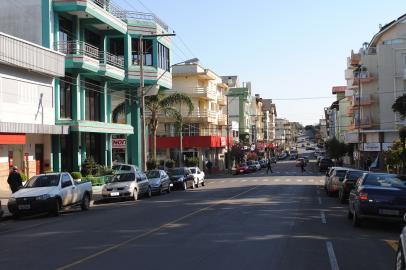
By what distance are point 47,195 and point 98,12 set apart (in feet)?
64.9

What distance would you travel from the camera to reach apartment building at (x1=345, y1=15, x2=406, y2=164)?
70.9 metres

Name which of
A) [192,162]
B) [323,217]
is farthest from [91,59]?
[192,162]

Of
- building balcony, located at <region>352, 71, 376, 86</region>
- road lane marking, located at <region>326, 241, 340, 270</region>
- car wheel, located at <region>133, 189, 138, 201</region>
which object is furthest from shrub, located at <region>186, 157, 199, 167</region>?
road lane marking, located at <region>326, 241, 340, 270</region>

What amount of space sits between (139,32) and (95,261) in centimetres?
3592

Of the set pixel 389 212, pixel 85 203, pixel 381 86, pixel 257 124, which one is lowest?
pixel 85 203

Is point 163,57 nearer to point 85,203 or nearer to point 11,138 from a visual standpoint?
point 11,138

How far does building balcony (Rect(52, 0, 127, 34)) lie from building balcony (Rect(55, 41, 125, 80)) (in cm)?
177

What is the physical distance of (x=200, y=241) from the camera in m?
13.0

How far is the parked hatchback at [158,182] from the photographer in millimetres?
Result: 33562

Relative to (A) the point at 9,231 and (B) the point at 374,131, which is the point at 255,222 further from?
(B) the point at 374,131

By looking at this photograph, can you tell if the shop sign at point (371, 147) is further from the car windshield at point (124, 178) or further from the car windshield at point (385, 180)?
the car windshield at point (385, 180)

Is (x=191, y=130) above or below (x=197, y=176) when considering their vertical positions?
above

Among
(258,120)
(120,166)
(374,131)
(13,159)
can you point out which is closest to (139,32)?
(120,166)

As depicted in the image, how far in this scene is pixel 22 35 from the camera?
35.6 metres
